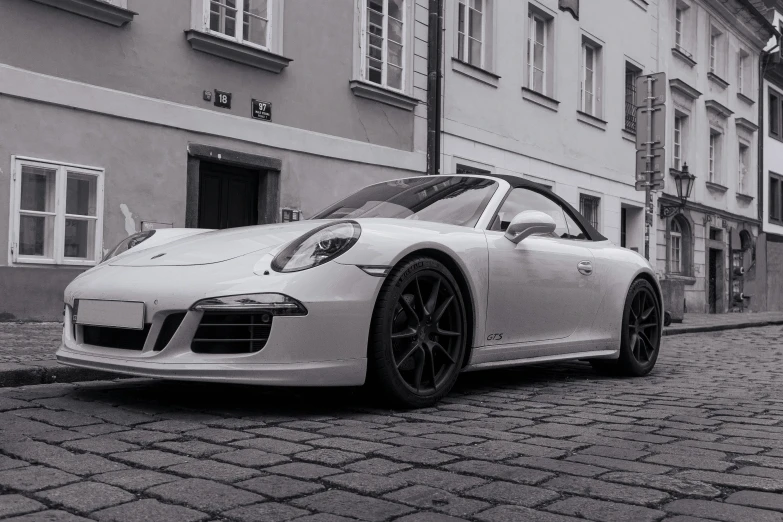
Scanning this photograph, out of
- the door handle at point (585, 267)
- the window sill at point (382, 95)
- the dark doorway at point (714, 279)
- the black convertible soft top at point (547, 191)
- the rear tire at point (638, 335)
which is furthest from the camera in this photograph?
the dark doorway at point (714, 279)

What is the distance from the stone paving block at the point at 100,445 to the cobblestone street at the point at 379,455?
0.01 meters

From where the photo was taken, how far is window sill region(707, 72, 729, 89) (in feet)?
79.4

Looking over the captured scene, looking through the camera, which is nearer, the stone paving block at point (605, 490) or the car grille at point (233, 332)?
the stone paving block at point (605, 490)

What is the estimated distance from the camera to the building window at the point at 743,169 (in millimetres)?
26484

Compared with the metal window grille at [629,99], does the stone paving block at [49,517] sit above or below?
below

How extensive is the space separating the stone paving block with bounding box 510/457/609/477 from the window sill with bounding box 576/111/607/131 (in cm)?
1543

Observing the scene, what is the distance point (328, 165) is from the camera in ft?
39.2

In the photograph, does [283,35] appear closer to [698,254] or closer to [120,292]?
[120,292]

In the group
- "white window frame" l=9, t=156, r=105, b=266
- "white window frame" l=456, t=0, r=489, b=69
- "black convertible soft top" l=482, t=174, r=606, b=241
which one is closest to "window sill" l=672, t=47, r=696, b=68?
"white window frame" l=456, t=0, r=489, b=69

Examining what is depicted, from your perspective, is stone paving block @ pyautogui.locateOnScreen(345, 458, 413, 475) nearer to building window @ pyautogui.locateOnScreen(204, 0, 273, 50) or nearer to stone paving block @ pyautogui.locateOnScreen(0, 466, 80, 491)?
stone paving block @ pyautogui.locateOnScreen(0, 466, 80, 491)

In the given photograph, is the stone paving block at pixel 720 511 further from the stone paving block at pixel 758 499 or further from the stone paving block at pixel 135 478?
the stone paving block at pixel 135 478

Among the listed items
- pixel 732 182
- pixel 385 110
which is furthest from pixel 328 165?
pixel 732 182

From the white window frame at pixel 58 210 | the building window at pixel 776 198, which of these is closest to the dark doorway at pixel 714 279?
the building window at pixel 776 198

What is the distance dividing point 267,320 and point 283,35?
8000 mm
